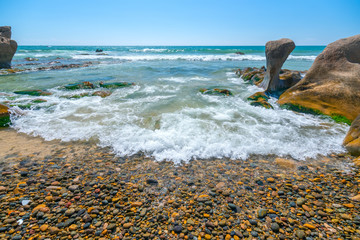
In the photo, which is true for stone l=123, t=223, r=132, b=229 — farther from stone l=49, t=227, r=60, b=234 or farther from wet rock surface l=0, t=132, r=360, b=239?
stone l=49, t=227, r=60, b=234

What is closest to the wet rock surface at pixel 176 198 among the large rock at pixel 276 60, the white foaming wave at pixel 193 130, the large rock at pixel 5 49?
the white foaming wave at pixel 193 130

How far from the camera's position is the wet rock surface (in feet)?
8.14

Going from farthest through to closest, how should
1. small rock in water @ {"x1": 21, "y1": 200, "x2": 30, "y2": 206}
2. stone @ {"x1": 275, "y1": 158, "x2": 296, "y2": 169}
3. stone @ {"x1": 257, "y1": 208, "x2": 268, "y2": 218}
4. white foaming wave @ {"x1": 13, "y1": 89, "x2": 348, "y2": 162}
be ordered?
white foaming wave @ {"x1": 13, "y1": 89, "x2": 348, "y2": 162} → stone @ {"x1": 275, "y1": 158, "x2": 296, "y2": 169} → small rock in water @ {"x1": 21, "y1": 200, "x2": 30, "y2": 206} → stone @ {"x1": 257, "y1": 208, "x2": 268, "y2": 218}

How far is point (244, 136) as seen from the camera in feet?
17.8

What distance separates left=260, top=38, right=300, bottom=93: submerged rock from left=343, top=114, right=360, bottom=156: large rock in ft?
20.8

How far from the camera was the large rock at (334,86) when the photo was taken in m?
6.57

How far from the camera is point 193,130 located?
228 inches

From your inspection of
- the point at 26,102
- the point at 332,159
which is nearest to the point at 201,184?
the point at 332,159

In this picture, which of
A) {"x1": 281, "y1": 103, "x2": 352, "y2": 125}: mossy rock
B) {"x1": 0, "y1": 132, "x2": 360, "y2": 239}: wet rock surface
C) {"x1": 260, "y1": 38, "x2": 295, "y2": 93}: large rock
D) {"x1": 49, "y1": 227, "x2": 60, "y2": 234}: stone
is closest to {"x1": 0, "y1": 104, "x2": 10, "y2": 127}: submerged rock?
{"x1": 0, "y1": 132, "x2": 360, "y2": 239}: wet rock surface

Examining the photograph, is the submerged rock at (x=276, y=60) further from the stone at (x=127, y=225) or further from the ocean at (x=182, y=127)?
the stone at (x=127, y=225)

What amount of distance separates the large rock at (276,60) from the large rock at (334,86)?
201 cm

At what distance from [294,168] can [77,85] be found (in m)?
13.2

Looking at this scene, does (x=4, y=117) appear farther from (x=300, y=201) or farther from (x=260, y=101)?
(x=260, y=101)

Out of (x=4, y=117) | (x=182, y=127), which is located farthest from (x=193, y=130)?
(x=4, y=117)
